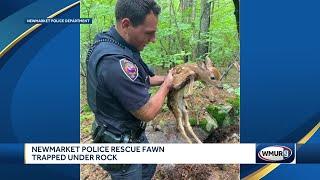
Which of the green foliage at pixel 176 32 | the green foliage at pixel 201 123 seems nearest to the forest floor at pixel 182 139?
the green foliage at pixel 201 123

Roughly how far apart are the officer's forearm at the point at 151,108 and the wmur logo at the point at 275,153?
674 mm

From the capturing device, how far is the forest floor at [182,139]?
3.16 meters

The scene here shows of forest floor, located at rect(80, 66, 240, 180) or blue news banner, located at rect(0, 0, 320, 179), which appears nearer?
blue news banner, located at rect(0, 0, 320, 179)

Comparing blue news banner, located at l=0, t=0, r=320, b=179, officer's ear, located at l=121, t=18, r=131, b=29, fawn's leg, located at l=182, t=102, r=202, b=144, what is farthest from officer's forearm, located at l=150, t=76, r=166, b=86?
blue news banner, located at l=0, t=0, r=320, b=179

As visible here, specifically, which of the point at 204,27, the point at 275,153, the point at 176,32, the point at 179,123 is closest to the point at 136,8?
the point at 176,32

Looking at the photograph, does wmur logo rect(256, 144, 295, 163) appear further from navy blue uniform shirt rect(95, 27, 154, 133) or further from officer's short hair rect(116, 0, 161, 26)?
officer's short hair rect(116, 0, 161, 26)

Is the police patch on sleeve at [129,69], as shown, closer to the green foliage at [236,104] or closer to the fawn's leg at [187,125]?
the fawn's leg at [187,125]

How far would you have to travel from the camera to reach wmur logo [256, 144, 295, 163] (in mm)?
3107

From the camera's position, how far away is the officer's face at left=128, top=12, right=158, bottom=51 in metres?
3.14

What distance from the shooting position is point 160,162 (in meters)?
3.15

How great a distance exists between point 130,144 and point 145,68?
0.49 meters

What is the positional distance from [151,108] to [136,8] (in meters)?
0.64

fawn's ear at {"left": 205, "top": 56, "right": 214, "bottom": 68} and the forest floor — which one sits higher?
fawn's ear at {"left": 205, "top": 56, "right": 214, "bottom": 68}

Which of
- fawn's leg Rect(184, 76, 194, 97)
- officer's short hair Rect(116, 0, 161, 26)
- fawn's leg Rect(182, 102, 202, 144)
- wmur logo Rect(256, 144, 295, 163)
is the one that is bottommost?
wmur logo Rect(256, 144, 295, 163)
